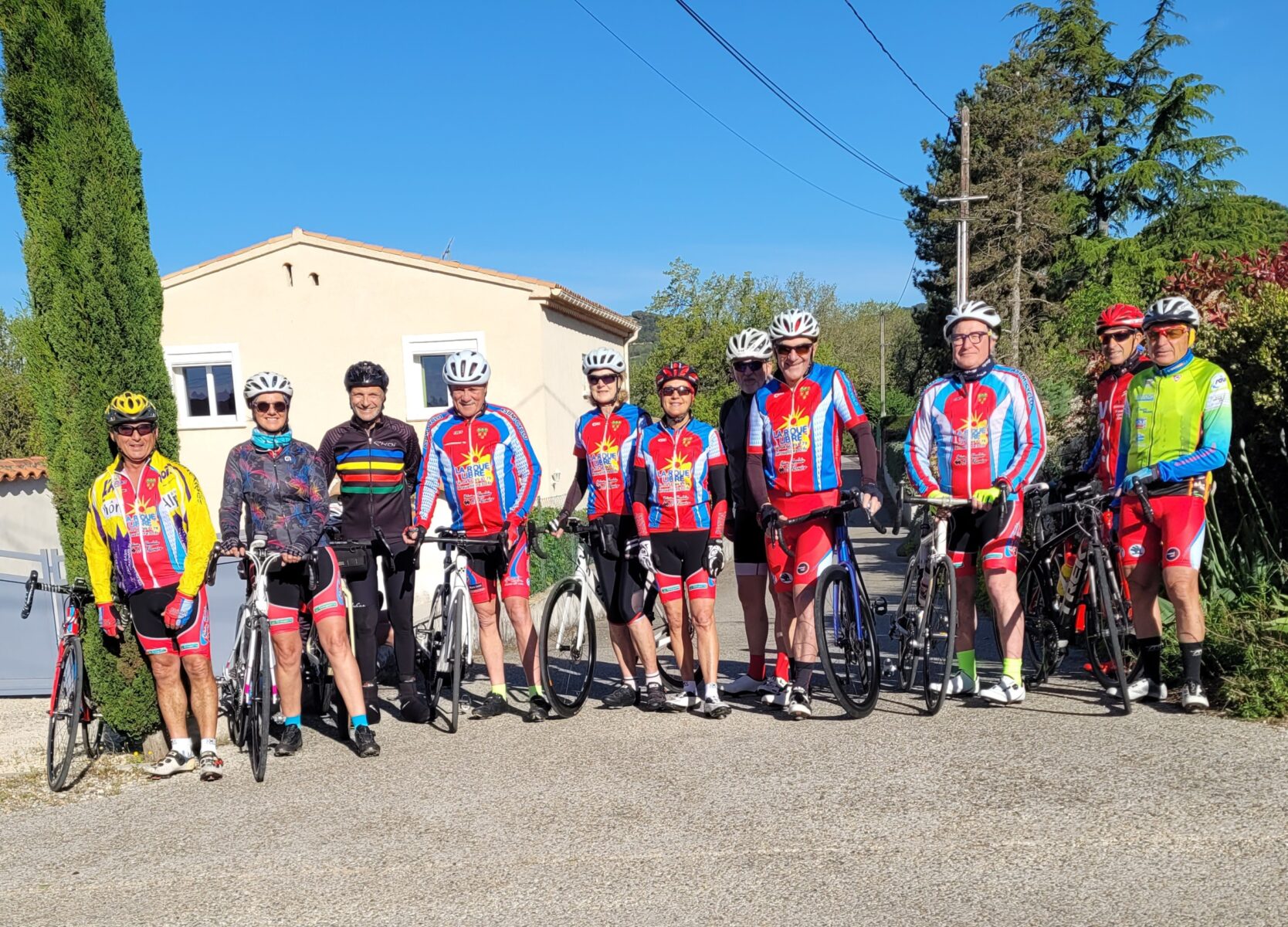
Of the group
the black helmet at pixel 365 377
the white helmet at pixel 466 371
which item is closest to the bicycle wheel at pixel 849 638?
the white helmet at pixel 466 371

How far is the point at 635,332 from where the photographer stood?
28.9 meters

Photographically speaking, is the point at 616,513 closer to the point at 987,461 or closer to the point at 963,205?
the point at 987,461

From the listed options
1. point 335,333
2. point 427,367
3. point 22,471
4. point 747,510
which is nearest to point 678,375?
point 747,510

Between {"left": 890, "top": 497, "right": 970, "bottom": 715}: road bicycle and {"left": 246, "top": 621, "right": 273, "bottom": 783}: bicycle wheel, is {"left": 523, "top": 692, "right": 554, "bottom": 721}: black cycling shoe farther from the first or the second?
{"left": 890, "top": 497, "right": 970, "bottom": 715}: road bicycle

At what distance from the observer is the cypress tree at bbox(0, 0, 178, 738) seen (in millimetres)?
6137

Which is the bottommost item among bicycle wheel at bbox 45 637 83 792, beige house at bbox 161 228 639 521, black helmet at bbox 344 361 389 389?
bicycle wheel at bbox 45 637 83 792

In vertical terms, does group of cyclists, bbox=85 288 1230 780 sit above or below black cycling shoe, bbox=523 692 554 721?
above

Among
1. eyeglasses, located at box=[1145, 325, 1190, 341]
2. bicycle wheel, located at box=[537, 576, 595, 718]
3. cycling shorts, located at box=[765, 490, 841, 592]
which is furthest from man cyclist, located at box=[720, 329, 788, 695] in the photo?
eyeglasses, located at box=[1145, 325, 1190, 341]

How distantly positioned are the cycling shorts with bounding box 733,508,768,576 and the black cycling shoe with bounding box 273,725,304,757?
2850 mm

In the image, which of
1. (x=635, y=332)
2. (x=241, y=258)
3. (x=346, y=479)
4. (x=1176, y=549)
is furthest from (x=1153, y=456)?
(x=635, y=332)

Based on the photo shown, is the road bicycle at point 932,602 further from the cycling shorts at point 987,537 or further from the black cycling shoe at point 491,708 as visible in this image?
the black cycling shoe at point 491,708

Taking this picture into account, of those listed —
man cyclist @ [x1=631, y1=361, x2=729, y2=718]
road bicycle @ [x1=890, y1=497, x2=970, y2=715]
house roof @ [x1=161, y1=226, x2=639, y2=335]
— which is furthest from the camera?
house roof @ [x1=161, y1=226, x2=639, y2=335]

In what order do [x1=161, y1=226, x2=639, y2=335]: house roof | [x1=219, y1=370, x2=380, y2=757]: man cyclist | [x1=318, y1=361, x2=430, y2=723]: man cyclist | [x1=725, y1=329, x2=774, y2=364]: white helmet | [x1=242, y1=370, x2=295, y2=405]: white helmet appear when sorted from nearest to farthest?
[x1=219, y1=370, x2=380, y2=757]: man cyclist, [x1=242, y1=370, x2=295, y2=405]: white helmet, [x1=318, y1=361, x2=430, y2=723]: man cyclist, [x1=725, y1=329, x2=774, y2=364]: white helmet, [x1=161, y1=226, x2=639, y2=335]: house roof

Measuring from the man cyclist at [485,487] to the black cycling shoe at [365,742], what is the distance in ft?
2.93
